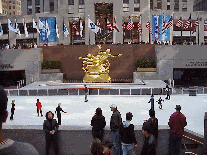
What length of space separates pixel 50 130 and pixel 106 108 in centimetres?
1011

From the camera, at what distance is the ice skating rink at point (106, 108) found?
43.2ft

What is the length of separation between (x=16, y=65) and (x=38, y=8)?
98.0 feet

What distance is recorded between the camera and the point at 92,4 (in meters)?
42.1

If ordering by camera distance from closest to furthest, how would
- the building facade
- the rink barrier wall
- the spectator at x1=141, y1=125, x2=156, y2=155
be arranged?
the spectator at x1=141, y1=125, x2=156, y2=155
the rink barrier wall
the building facade

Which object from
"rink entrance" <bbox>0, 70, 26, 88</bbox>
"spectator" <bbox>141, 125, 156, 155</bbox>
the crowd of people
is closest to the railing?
"rink entrance" <bbox>0, 70, 26, 88</bbox>

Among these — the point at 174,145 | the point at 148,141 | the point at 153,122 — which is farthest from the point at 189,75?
the point at 148,141

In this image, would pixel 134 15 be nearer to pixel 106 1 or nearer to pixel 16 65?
pixel 106 1

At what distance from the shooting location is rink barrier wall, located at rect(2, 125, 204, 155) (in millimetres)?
6914

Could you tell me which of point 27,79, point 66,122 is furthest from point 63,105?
point 27,79

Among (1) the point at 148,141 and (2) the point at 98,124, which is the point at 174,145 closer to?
(1) the point at 148,141

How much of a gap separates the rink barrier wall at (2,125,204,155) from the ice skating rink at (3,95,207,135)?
4176 millimetres

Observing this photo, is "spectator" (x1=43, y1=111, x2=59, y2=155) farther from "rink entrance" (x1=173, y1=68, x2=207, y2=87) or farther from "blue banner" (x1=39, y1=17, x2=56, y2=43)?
"blue banner" (x1=39, y1=17, x2=56, y2=43)

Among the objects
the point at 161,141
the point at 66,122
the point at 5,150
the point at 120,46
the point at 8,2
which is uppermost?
the point at 8,2

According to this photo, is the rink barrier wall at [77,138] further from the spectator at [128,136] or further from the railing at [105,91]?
the railing at [105,91]
